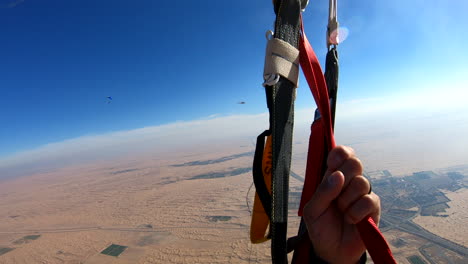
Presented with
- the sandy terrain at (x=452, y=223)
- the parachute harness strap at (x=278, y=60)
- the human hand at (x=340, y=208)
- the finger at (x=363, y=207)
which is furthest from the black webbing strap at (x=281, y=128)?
the sandy terrain at (x=452, y=223)

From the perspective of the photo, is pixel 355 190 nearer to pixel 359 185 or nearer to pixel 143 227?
pixel 359 185

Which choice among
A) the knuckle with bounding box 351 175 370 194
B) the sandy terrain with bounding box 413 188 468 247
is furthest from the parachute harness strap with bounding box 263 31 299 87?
the sandy terrain with bounding box 413 188 468 247

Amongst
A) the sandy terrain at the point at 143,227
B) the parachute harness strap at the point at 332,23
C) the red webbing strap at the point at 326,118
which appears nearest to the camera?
the red webbing strap at the point at 326,118

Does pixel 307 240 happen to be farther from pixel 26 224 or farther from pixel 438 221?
pixel 26 224

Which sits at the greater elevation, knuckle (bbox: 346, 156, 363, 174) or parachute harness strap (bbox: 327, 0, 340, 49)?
parachute harness strap (bbox: 327, 0, 340, 49)

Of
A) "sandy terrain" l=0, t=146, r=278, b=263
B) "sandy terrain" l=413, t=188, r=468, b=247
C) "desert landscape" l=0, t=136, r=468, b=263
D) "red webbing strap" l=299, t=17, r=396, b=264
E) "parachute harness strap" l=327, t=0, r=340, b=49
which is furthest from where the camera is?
"sandy terrain" l=0, t=146, r=278, b=263

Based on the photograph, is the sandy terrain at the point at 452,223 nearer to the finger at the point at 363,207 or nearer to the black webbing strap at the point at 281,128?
the finger at the point at 363,207

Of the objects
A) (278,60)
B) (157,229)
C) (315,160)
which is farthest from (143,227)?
(278,60)

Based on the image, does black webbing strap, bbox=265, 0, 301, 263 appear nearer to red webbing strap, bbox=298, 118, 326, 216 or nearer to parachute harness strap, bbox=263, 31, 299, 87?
parachute harness strap, bbox=263, 31, 299, 87
